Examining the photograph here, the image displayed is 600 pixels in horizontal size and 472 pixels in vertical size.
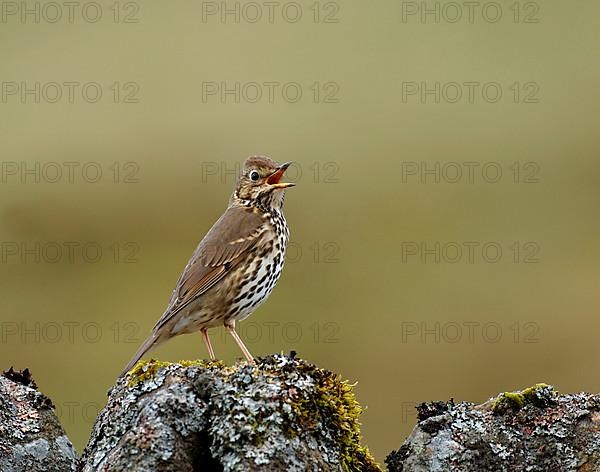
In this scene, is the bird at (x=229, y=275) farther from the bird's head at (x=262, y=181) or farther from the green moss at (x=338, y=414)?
the green moss at (x=338, y=414)

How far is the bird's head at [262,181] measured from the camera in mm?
11281

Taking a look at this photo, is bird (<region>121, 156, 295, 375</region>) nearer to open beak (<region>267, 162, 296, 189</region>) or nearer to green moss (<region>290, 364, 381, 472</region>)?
open beak (<region>267, 162, 296, 189</region>)

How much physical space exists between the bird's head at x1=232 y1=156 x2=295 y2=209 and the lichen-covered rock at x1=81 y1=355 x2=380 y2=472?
16.1 ft

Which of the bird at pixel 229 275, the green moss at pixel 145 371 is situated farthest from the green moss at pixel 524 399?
the bird at pixel 229 275

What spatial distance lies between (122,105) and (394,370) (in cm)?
1927

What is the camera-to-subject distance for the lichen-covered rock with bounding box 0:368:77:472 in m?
6.76

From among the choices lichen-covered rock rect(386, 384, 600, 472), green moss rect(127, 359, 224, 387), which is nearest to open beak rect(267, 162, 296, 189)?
green moss rect(127, 359, 224, 387)

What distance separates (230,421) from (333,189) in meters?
28.3

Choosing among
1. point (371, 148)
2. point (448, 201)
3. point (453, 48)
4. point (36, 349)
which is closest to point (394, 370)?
point (36, 349)

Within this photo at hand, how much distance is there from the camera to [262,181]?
11312 millimetres

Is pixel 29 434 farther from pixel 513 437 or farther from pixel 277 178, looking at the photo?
pixel 277 178

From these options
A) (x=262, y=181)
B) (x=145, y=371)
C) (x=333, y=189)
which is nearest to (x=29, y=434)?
(x=145, y=371)

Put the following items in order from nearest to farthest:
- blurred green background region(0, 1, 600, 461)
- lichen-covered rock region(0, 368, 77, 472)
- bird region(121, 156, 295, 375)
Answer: lichen-covered rock region(0, 368, 77, 472)
bird region(121, 156, 295, 375)
blurred green background region(0, 1, 600, 461)

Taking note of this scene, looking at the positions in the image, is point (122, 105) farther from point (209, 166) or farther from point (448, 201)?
point (448, 201)
